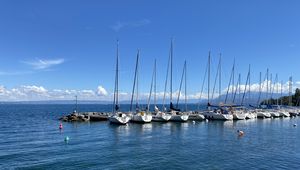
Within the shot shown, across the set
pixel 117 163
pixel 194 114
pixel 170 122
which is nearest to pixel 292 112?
pixel 194 114

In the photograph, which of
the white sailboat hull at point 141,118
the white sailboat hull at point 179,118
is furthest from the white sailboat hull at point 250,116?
the white sailboat hull at point 141,118

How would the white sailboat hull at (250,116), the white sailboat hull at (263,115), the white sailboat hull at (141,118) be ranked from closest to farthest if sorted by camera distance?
1. the white sailboat hull at (141,118)
2. the white sailboat hull at (250,116)
3. the white sailboat hull at (263,115)

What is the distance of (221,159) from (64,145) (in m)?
21.9

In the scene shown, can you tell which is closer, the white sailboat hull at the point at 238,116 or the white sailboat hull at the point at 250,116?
the white sailboat hull at the point at 238,116

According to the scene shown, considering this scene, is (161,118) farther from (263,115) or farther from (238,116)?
(263,115)

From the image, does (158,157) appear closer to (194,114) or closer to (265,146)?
(265,146)

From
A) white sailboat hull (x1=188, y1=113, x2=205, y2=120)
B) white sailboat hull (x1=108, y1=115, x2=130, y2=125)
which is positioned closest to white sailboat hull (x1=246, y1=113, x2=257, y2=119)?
white sailboat hull (x1=188, y1=113, x2=205, y2=120)

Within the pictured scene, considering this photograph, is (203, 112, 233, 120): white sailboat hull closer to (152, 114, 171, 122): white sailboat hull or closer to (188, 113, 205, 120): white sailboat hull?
(188, 113, 205, 120): white sailboat hull

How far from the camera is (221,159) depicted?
3503cm

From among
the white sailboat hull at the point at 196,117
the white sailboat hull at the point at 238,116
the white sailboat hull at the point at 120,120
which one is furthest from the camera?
the white sailboat hull at the point at 238,116

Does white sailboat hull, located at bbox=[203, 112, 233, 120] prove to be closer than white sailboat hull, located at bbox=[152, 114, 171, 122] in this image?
No

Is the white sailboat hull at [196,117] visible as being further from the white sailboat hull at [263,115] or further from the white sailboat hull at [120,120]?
the white sailboat hull at [263,115]

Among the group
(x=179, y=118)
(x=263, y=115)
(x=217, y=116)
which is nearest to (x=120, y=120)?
(x=179, y=118)

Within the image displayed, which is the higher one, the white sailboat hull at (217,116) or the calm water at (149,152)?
the white sailboat hull at (217,116)
